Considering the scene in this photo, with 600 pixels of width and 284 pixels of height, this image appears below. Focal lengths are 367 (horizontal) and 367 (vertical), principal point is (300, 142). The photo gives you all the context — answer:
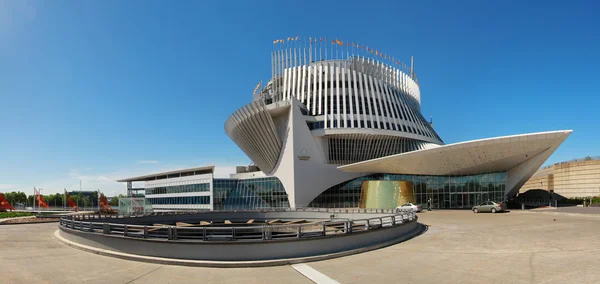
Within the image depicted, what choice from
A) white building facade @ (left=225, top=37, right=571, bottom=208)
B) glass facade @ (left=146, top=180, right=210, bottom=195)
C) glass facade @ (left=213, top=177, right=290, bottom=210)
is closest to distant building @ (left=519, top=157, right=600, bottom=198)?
white building facade @ (left=225, top=37, right=571, bottom=208)

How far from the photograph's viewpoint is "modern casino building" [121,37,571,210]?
4759cm

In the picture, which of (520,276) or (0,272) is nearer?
(520,276)

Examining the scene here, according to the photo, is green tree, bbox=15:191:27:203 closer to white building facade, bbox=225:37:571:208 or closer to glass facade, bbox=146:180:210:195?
glass facade, bbox=146:180:210:195

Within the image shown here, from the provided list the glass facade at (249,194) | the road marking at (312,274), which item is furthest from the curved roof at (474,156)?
the road marking at (312,274)

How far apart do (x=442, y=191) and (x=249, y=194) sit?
32521mm

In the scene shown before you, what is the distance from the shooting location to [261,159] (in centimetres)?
6244

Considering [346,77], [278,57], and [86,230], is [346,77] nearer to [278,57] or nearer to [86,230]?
[278,57]

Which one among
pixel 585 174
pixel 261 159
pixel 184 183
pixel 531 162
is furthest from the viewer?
pixel 184 183

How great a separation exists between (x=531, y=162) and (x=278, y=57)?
4440 cm

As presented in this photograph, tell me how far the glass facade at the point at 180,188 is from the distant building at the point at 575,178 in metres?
63.1

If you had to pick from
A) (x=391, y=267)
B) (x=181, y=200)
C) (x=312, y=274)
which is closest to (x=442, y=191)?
(x=391, y=267)

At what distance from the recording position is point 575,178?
60531 mm

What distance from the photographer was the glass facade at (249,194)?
60.7m

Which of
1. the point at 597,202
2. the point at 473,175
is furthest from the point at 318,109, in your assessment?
the point at 597,202
